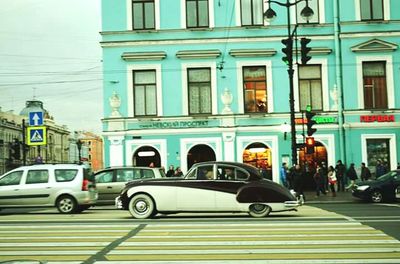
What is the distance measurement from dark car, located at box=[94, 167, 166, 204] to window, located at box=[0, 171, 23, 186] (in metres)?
3.40

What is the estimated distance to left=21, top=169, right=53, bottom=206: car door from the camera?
70.0 feet

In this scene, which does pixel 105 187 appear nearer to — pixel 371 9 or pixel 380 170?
pixel 380 170

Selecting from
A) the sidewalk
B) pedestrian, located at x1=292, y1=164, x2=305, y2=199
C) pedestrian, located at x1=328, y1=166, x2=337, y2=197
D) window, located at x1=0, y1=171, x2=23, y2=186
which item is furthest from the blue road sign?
pedestrian, located at x1=328, y1=166, x2=337, y2=197

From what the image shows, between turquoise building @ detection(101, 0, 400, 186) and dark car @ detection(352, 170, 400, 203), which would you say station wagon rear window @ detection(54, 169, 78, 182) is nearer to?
dark car @ detection(352, 170, 400, 203)

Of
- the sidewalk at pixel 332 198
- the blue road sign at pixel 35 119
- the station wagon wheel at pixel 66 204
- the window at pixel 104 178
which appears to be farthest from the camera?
the blue road sign at pixel 35 119

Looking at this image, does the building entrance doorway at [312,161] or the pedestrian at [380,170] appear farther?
the building entrance doorway at [312,161]

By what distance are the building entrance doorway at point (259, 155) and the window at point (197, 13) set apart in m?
7.61

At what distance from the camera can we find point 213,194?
57.7ft

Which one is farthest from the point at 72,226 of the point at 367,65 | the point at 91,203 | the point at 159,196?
the point at 367,65

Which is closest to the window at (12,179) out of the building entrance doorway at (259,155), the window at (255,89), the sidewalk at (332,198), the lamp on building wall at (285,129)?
the sidewalk at (332,198)

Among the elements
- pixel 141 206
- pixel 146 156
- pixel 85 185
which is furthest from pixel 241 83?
pixel 141 206

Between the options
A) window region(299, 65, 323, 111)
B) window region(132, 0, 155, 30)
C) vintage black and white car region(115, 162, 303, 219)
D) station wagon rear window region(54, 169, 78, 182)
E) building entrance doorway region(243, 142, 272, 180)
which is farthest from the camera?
window region(132, 0, 155, 30)

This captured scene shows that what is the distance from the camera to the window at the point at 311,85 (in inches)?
1378

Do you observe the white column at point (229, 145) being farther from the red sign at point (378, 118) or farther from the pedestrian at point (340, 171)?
the red sign at point (378, 118)
